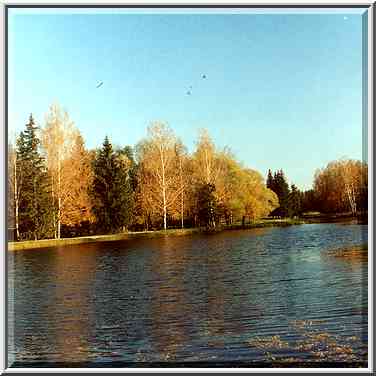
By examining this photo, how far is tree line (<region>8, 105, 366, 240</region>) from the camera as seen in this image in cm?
600

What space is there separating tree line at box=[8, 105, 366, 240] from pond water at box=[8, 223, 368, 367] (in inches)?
8.9

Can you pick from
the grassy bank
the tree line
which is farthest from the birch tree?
the grassy bank

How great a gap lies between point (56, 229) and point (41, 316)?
0.95 meters

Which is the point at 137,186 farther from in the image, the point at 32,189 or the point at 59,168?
the point at 32,189

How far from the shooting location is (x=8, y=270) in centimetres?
570

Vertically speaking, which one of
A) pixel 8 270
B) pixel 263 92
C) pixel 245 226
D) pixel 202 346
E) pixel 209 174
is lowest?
pixel 202 346

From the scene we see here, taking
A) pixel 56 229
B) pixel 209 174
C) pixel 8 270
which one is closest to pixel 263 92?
pixel 209 174

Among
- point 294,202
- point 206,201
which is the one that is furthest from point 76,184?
point 294,202

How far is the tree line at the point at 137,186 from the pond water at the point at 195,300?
226 millimetres

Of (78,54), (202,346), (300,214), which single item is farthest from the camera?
(300,214)

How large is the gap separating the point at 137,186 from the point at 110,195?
310 mm

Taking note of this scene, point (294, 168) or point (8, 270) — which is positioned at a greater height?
point (294, 168)

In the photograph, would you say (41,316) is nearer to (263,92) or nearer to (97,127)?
(97,127)

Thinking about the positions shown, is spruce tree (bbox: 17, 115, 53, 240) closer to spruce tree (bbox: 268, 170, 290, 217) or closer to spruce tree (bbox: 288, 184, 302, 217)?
spruce tree (bbox: 268, 170, 290, 217)
